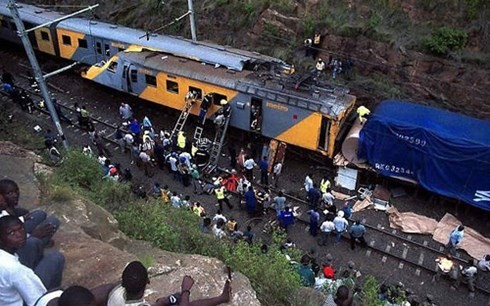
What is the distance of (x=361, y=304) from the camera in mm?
9156

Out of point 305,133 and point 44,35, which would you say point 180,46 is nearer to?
point 305,133

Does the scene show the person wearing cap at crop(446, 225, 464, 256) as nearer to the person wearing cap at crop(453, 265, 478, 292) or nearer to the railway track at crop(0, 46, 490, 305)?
the railway track at crop(0, 46, 490, 305)

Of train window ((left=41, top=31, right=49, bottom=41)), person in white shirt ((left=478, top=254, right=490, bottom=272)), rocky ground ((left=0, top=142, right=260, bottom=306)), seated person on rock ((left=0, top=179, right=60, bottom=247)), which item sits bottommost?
person in white shirt ((left=478, top=254, right=490, bottom=272))

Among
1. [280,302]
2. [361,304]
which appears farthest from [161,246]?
[361,304]

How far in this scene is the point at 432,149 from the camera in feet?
48.6

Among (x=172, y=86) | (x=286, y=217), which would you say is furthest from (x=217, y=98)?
(x=286, y=217)

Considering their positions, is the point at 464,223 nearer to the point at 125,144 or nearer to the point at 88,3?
the point at 125,144

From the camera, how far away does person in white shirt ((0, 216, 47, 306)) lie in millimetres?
5023

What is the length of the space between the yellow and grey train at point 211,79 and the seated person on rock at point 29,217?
10.4 metres

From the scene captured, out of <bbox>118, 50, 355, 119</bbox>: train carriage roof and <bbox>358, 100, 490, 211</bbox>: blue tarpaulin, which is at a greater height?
<bbox>118, 50, 355, 119</bbox>: train carriage roof

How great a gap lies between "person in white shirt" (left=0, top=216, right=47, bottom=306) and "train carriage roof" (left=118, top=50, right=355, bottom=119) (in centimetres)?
1176

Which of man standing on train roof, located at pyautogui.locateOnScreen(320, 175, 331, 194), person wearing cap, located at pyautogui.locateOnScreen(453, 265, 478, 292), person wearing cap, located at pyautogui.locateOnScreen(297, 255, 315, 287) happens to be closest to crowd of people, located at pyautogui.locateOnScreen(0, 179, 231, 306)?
person wearing cap, located at pyautogui.locateOnScreen(297, 255, 315, 287)

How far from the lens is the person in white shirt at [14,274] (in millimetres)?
5023

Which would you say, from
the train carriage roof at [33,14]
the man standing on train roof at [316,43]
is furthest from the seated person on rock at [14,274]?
the train carriage roof at [33,14]
